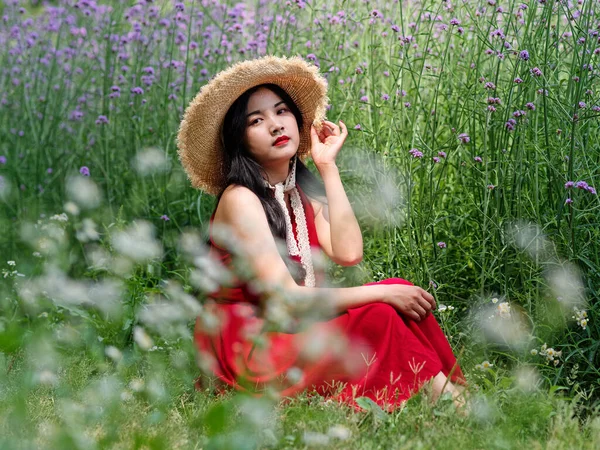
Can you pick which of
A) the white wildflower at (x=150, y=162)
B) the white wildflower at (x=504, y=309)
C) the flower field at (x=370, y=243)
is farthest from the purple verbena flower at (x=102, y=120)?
the white wildflower at (x=504, y=309)

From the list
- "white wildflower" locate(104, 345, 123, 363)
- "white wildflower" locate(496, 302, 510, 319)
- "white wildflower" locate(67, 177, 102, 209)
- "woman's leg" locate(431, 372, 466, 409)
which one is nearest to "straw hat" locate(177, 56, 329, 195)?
"white wildflower" locate(67, 177, 102, 209)

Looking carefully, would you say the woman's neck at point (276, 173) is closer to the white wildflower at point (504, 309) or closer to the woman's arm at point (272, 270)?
the woman's arm at point (272, 270)

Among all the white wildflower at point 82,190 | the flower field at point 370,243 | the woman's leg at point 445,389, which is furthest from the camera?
the white wildflower at point 82,190

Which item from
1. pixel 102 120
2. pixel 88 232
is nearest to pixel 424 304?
pixel 88 232

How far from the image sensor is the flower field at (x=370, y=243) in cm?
238

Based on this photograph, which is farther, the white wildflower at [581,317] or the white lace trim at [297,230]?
the white lace trim at [297,230]

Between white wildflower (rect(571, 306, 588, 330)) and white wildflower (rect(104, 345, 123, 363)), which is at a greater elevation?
white wildflower (rect(571, 306, 588, 330))

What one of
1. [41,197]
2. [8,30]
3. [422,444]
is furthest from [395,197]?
[8,30]

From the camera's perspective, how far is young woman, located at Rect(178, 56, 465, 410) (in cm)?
261

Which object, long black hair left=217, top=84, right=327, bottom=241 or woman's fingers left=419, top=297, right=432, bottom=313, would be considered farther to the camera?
long black hair left=217, top=84, right=327, bottom=241

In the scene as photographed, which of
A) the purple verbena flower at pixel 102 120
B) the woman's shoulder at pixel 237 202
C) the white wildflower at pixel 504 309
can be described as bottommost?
the purple verbena flower at pixel 102 120

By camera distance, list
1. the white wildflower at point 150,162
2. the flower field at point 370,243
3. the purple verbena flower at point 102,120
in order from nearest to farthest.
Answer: the flower field at point 370,243 < the white wildflower at point 150,162 < the purple verbena flower at point 102,120

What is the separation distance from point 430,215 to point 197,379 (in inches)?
38.7

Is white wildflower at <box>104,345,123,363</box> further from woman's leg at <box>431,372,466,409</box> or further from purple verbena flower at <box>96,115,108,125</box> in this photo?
purple verbena flower at <box>96,115,108,125</box>
